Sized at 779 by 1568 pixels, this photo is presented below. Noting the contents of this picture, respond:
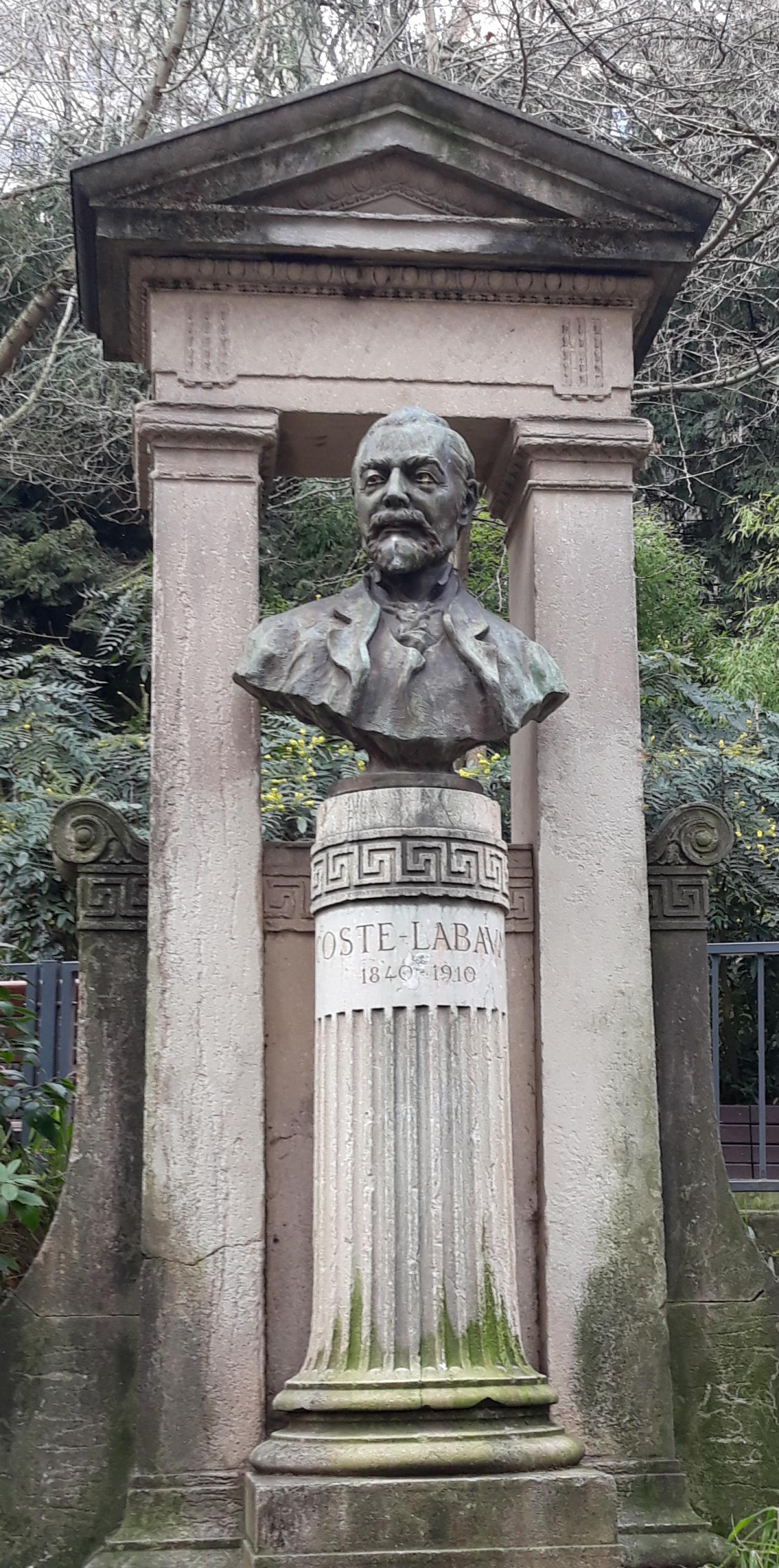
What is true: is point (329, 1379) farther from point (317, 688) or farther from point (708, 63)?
point (708, 63)

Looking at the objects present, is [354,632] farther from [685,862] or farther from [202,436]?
[685,862]

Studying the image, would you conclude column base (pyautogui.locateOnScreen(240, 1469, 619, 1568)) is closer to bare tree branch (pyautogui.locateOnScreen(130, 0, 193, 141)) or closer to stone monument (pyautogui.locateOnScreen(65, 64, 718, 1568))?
stone monument (pyautogui.locateOnScreen(65, 64, 718, 1568))

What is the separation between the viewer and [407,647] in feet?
19.3

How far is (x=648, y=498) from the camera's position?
19156 millimetres

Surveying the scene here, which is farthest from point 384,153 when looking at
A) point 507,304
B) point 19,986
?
point 19,986

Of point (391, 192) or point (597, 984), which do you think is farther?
point (391, 192)

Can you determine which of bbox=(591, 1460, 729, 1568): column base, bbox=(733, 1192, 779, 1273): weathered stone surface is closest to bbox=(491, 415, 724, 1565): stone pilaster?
bbox=(591, 1460, 729, 1568): column base

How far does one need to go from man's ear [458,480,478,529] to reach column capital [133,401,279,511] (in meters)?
→ 0.87

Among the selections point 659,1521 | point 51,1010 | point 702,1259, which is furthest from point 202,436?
point 659,1521

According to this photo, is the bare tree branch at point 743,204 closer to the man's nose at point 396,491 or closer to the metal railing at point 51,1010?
the man's nose at point 396,491

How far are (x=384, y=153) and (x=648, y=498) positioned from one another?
504 inches

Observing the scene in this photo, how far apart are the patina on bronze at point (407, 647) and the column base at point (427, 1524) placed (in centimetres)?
229

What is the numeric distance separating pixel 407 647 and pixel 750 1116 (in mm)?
5640

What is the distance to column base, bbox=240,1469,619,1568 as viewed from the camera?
4.72 meters
